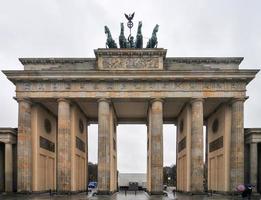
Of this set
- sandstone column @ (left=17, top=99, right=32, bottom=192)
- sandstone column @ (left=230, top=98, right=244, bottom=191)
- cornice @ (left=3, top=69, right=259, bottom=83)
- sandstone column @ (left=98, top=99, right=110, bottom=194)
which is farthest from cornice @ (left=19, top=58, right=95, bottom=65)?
sandstone column @ (left=230, top=98, right=244, bottom=191)

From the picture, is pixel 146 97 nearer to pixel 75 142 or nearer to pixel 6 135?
pixel 75 142

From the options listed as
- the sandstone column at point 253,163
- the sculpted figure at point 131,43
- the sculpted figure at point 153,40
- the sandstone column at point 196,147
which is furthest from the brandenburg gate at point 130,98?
the sandstone column at point 253,163

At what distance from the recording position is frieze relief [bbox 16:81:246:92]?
44.5m

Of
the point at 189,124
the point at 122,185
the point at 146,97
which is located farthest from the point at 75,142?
the point at 122,185

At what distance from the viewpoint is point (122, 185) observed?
70.1 metres

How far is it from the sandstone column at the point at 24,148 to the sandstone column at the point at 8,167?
2.40 m

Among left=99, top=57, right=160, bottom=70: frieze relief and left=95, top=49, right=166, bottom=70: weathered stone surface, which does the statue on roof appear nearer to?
left=95, top=49, right=166, bottom=70: weathered stone surface

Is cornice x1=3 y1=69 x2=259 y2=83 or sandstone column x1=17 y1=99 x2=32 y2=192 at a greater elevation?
cornice x1=3 y1=69 x2=259 y2=83

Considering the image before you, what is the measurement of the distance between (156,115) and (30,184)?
15.8 meters

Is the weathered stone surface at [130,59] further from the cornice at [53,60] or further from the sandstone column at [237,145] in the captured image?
the sandstone column at [237,145]

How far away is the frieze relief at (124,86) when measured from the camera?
44.5 m

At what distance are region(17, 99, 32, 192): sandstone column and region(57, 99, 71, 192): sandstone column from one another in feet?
11.0

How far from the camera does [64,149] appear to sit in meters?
44.0

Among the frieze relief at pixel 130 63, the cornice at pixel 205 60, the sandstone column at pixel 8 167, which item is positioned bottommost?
the sandstone column at pixel 8 167
